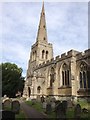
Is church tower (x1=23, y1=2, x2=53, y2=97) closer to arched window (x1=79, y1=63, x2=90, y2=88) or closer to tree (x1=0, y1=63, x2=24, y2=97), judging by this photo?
tree (x1=0, y1=63, x2=24, y2=97)

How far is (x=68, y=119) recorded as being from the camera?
A: 408 inches

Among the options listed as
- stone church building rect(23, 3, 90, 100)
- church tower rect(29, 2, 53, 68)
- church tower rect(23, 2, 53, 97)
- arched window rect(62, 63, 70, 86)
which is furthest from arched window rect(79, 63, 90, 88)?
church tower rect(29, 2, 53, 68)

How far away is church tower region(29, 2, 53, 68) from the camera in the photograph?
132 feet

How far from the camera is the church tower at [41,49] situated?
40.3m

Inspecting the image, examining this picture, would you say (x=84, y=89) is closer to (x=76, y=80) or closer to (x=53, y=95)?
(x=76, y=80)

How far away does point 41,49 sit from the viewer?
135 ft

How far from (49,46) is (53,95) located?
60.7 ft

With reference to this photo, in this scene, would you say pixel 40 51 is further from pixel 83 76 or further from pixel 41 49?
pixel 83 76

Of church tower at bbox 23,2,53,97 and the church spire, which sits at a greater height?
the church spire

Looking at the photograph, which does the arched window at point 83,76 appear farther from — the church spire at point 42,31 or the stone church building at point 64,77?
the church spire at point 42,31

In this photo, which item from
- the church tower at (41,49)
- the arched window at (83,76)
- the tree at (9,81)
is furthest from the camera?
the church tower at (41,49)

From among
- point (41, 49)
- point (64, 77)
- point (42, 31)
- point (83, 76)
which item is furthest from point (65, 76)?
point (42, 31)

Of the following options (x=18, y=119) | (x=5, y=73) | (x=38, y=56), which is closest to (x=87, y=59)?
(x=18, y=119)

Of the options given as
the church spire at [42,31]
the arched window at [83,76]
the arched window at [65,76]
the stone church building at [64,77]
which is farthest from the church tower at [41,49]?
the arched window at [83,76]
